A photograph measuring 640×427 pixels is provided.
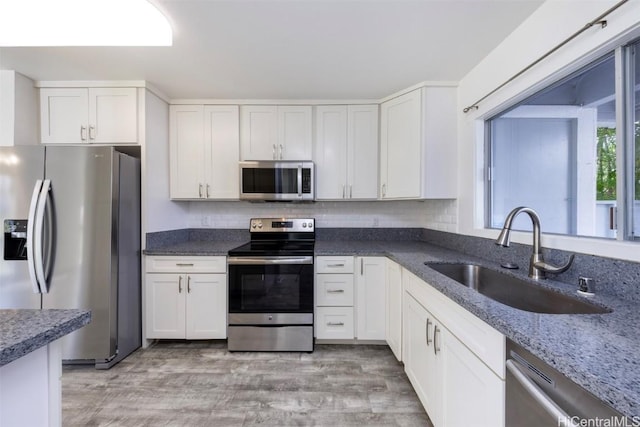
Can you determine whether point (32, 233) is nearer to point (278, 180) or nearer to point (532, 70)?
point (278, 180)

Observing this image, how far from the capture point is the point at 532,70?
1.56 m

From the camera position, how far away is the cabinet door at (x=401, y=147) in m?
2.45

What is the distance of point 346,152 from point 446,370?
6.79 feet

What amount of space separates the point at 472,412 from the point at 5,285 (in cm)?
311

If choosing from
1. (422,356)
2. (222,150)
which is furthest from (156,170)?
(422,356)

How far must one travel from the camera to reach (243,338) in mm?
2379

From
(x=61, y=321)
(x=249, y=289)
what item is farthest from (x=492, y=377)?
(x=249, y=289)

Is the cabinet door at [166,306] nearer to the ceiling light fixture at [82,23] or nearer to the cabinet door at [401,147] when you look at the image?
the ceiling light fixture at [82,23]

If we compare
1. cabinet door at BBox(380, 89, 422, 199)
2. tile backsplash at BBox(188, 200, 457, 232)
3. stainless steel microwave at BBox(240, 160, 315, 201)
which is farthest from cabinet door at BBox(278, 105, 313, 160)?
cabinet door at BBox(380, 89, 422, 199)

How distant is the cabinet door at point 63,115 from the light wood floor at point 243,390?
1948 millimetres

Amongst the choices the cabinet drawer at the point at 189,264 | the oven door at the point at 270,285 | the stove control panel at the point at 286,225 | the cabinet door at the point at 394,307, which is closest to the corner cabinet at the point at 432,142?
the cabinet door at the point at 394,307

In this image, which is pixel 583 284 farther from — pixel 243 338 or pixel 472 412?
pixel 243 338

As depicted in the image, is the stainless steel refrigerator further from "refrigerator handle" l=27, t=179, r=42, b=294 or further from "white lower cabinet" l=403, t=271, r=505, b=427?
"white lower cabinet" l=403, t=271, r=505, b=427
